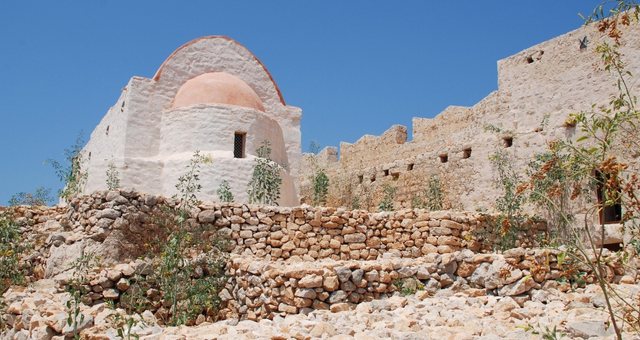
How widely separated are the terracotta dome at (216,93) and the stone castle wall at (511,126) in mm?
4352

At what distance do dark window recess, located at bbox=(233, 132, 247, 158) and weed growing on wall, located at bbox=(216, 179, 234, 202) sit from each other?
52.0 inches

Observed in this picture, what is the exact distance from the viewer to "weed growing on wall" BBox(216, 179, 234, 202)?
13.4 metres

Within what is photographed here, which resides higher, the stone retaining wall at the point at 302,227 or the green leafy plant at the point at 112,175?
the green leafy plant at the point at 112,175

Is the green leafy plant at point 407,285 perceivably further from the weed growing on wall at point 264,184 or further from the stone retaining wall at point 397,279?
the weed growing on wall at point 264,184

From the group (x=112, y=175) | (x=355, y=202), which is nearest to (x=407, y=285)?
(x=355, y=202)

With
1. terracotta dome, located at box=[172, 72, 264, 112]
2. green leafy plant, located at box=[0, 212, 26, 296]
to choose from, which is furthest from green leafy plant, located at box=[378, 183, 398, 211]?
green leafy plant, located at box=[0, 212, 26, 296]

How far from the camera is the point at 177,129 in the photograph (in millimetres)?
16078

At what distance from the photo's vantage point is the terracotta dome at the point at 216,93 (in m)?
16.2

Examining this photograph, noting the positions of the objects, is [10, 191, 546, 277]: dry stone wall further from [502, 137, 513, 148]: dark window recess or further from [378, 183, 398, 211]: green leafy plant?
[378, 183, 398, 211]: green leafy plant

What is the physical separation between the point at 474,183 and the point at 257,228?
6.88 meters

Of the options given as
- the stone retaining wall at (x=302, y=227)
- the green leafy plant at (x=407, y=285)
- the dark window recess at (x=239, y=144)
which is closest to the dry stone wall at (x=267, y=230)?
the stone retaining wall at (x=302, y=227)

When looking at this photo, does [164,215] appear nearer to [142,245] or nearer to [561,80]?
[142,245]

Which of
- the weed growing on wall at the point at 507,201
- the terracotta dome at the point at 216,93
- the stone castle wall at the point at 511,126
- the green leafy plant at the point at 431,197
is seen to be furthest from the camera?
the terracotta dome at the point at 216,93

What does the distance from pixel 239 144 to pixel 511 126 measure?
283 inches
